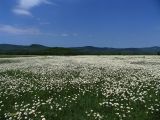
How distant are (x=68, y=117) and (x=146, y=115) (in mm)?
3264

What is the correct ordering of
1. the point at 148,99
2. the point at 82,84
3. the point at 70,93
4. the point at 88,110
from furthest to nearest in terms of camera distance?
the point at 82,84 → the point at 70,93 → the point at 148,99 → the point at 88,110

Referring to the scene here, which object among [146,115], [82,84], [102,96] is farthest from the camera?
[82,84]

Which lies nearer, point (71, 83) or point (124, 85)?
point (124, 85)

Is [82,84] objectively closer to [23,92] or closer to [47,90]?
[47,90]

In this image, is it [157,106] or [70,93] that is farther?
[70,93]

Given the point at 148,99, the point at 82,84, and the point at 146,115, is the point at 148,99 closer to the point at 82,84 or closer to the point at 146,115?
the point at 146,115

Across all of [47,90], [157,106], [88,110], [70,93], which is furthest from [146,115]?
[47,90]

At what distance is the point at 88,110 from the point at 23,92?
20.8 ft

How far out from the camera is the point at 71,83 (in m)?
22.2

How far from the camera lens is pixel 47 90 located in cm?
2006

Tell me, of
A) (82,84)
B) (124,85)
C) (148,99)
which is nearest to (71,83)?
(82,84)

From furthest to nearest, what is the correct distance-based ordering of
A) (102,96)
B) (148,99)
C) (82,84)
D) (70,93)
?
(82,84) < (70,93) < (102,96) < (148,99)

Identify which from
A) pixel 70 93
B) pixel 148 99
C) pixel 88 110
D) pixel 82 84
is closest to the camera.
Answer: pixel 88 110

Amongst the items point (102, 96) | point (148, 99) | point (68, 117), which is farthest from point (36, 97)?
point (148, 99)
